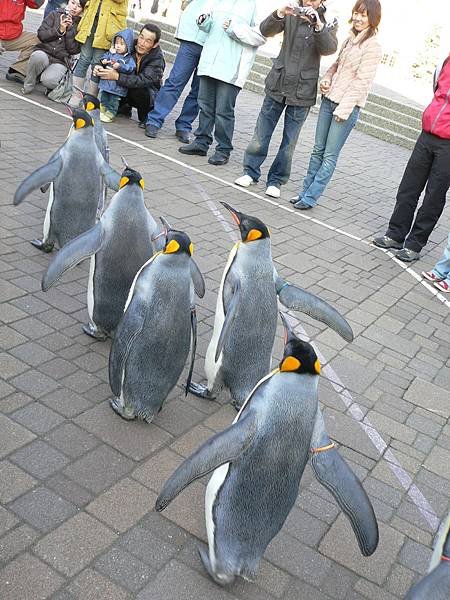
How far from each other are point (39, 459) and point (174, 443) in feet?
2.05

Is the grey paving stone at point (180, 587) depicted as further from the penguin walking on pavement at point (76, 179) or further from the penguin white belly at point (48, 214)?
the penguin white belly at point (48, 214)

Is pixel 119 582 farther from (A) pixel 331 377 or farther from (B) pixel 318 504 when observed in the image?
(A) pixel 331 377

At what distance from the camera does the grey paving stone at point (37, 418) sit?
9.75ft

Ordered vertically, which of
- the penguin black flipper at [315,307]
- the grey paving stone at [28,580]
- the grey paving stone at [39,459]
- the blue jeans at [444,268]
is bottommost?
the grey paving stone at [39,459]

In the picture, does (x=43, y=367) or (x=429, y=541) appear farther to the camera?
(x=43, y=367)

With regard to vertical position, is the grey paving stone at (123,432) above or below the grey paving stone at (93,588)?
below

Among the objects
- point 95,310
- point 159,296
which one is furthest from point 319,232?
point 159,296

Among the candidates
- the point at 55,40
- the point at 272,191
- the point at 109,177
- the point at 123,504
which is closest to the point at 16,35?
the point at 55,40

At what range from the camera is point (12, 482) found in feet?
8.67

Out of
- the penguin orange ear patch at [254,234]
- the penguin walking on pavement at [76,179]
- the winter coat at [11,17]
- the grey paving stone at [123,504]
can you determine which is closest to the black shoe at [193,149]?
the winter coat at [11,17]

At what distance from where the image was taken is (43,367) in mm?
3400

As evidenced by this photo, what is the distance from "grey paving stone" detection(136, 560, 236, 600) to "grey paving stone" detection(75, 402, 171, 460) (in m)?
0.63

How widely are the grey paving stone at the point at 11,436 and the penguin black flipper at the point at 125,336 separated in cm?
45

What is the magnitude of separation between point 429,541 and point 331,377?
4.25 feet
